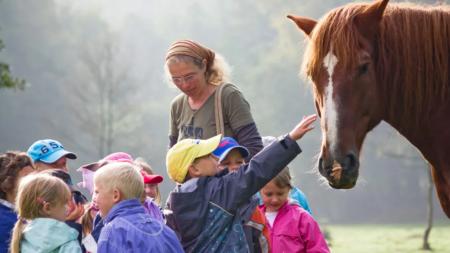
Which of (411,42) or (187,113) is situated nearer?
(411,42)

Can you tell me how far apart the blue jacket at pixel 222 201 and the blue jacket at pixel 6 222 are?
4.34ft

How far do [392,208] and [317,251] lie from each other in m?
46.0

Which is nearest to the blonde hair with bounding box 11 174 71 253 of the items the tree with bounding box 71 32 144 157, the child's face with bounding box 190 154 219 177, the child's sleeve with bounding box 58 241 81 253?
the child's sleeve with bounding box 58 241 81 253

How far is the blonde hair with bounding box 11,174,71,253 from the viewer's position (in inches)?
160

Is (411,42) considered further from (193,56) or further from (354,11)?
(193,56)

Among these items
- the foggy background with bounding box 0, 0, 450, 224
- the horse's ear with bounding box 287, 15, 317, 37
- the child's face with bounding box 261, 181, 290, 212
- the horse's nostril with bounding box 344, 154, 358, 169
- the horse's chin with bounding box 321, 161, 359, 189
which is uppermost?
the horse's ear with bounding box 287, 15, 317, 37

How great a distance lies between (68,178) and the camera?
479 centimetres

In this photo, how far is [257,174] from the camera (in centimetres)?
384

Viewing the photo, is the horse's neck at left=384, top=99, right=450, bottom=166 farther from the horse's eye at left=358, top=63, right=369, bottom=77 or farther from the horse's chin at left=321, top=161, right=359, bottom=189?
the horse's chin at left=321, top=161, right=359, bottom=189

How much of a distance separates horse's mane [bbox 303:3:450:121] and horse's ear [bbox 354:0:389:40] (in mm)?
38

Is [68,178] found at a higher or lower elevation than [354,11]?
lower

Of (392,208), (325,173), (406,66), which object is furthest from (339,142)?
(392,208)

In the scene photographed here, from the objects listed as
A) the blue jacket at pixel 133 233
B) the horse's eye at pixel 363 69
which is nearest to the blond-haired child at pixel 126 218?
the blue jacket at pixel 133 233

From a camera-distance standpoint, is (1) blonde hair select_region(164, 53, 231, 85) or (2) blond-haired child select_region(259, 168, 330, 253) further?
(2) blond-haired child select_region(259, 168, 330, 253)
